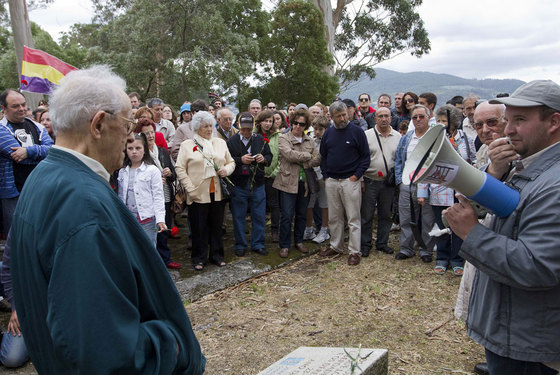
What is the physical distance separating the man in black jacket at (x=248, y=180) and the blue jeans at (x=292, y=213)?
323 millimetres

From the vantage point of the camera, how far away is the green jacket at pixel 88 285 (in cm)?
122

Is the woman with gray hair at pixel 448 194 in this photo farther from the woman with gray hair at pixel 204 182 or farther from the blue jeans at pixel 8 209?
the blue jeans at pixel 8 209

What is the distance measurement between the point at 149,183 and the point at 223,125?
2252 mm

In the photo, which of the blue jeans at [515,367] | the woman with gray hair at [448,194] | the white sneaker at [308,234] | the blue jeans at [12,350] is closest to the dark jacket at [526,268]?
the blue jeans at [515,367]

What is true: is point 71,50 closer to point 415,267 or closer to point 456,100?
point 456,100

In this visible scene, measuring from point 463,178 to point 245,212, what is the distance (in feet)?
15.6

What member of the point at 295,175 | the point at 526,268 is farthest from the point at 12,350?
the point at 295,175

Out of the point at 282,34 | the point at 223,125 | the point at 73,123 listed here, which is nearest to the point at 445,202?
the point at 223,125

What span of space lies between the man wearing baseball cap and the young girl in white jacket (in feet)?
12.3

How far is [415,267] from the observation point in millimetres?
6102

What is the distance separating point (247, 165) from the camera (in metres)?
6.36

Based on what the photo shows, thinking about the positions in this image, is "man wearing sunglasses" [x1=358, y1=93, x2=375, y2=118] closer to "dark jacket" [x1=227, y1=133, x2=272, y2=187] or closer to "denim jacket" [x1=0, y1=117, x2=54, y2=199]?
"dark jacket" [x1=227, y1=133, x2=272, y2=187]

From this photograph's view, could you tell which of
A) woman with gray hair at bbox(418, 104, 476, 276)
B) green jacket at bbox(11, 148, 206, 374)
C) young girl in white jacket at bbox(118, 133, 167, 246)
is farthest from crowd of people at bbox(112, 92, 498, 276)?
green jacket at bbox(11, 148, 206, 374)

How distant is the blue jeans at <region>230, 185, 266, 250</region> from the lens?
637cm
